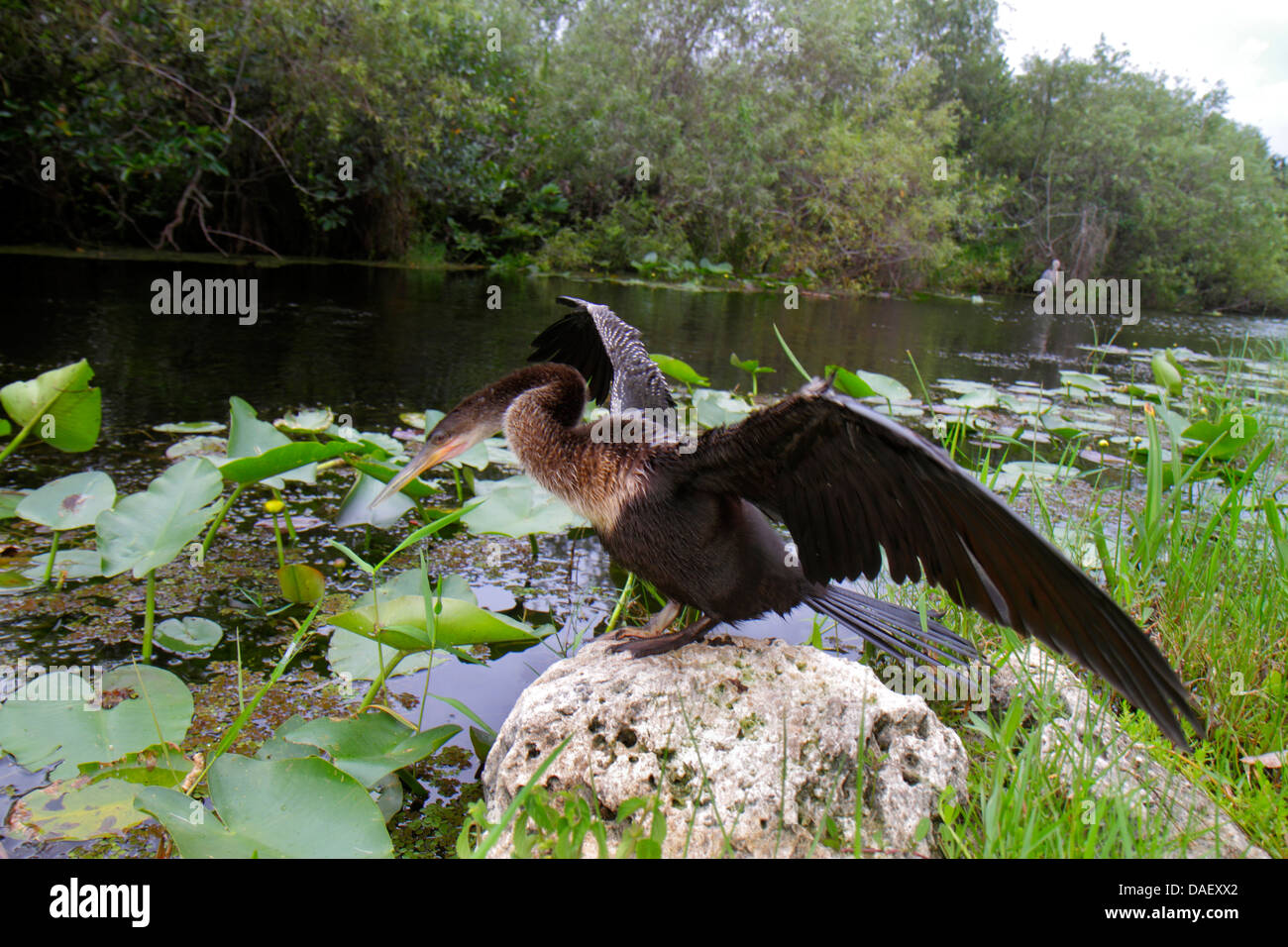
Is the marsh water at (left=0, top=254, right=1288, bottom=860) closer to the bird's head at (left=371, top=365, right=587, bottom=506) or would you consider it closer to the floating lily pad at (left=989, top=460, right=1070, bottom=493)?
the bird's head at (left=371, top=365, right=587, bottom=506)

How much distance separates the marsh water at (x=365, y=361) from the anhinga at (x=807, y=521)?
0.75 meters

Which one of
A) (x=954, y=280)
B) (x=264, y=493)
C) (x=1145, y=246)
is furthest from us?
(x=1145, y=246)

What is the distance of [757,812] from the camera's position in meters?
1.72

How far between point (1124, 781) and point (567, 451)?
1.48m

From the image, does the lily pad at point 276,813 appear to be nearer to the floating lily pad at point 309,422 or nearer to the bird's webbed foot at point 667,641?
the bird's webbed foot at point 667,641

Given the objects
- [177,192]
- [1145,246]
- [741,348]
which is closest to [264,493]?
[741,348]

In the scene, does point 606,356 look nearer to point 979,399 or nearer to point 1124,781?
point 1124,781

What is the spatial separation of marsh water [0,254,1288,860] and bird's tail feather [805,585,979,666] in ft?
2.53

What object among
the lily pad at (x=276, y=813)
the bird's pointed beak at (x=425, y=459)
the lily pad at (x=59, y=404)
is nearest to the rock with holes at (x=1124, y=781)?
the lily pad at (x=276, y=813)

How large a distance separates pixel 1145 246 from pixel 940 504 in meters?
27.5

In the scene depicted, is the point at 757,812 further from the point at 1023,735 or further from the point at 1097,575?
the point at 1097,575

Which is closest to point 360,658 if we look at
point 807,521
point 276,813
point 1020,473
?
point 276,813
